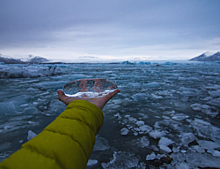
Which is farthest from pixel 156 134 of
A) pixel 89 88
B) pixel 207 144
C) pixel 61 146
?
pixel 61 146

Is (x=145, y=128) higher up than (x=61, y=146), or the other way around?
(x=61, y=146)

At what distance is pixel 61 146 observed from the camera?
0.54 metres

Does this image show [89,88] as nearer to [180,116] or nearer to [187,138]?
[187,138]

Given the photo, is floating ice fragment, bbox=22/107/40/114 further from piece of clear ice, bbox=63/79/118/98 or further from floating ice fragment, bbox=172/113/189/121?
floating ice fragment, bbox=172/113/189/121

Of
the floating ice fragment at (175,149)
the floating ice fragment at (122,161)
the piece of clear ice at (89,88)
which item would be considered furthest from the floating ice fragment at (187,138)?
the piece of clear ice at (89,88)

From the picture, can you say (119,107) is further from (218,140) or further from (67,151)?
(67,151)

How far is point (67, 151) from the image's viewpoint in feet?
1.75

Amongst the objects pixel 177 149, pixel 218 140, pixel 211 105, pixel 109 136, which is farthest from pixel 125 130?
pixel 211 105

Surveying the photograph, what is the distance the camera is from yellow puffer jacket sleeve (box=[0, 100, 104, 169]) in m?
0.44

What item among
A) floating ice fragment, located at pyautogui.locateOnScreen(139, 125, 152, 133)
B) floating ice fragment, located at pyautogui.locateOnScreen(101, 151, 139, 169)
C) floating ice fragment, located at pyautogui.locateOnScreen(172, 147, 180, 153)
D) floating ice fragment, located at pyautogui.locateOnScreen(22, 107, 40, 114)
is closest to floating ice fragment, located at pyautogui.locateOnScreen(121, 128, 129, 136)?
floating ice fragment, located at pyautogui.locateOnScreen(139, 125, 152, 133)

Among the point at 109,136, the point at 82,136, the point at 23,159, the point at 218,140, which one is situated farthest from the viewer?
the point at 109,136

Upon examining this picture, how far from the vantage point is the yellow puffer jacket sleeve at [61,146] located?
1.44 ft

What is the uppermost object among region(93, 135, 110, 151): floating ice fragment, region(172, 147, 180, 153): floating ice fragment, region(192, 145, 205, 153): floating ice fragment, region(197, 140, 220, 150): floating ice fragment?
region(197, 140, 220, 150): floating ice fragment

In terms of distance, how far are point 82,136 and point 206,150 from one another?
1.32 m
